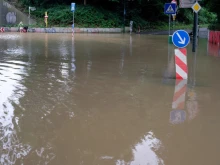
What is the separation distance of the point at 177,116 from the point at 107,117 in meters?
1.35

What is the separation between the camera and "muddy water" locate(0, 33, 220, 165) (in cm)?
495

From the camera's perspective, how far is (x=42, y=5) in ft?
170

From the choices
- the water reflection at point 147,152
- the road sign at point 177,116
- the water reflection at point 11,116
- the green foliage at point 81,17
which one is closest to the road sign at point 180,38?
the road sign at point 177,116

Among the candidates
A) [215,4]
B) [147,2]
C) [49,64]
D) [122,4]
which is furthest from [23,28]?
[49,64]

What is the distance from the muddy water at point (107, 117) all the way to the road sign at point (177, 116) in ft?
0.06

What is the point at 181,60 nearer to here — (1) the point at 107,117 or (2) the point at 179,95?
(2) the point at 179,95

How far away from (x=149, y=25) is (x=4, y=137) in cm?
5009

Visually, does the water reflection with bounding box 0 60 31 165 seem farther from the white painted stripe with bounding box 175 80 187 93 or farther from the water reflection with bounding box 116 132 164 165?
the white painted stripe with bounding box 175 80 187 93

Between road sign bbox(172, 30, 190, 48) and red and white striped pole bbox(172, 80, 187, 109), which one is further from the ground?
road sign bbox(172, 30, 190, 48)

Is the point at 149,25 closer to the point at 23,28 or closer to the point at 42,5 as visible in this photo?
the point at 42,5

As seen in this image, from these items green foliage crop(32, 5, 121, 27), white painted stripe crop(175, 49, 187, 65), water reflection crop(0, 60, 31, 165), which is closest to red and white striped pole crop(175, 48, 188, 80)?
white painted stripe crop(175, 49, 187, 65)

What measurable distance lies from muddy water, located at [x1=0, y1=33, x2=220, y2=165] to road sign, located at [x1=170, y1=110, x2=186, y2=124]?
Answer: 2 centimetres

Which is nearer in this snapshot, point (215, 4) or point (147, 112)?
point (147, 112)

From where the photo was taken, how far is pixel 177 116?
6.89 meters
